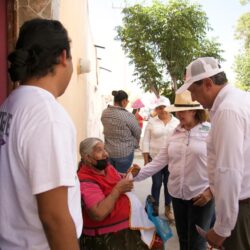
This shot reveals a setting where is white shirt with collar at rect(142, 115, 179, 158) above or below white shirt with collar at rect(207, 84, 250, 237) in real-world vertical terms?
below

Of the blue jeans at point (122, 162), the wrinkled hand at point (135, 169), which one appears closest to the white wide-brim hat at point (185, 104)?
the wrinkled hand at point (135, 169)

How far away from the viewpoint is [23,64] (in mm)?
1426

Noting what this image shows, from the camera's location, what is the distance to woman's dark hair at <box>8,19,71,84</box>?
4.68 feet

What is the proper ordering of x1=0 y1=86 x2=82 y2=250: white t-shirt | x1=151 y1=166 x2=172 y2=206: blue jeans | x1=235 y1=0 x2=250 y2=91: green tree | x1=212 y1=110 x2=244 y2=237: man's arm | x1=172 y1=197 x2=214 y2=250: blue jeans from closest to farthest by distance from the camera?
x1=0 y1=86 x2=82 y2=250: white t-shirt → x1=212 y1=110 x2=244 y2=237: man's arm → x1=172 y1=197 x2=214 y2=250: blue jeans → x1=151 y1=166 x2=172 y2=206: blue jeans → x1=235 y1=0 x2=250 y2=91: green tree

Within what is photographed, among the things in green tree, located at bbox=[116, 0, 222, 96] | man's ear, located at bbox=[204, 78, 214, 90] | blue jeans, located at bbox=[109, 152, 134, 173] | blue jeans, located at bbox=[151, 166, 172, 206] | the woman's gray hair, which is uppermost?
green tree, located at bbox=[116, 0, 222, 96]

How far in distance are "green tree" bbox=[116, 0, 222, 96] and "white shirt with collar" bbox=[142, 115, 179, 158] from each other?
911 cm

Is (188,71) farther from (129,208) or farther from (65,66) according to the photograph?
(65,66)

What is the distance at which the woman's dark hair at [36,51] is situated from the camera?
1.43m

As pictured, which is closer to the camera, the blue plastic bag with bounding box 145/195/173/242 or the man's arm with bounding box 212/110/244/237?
the man's arm with bounding box 212/110/244/237

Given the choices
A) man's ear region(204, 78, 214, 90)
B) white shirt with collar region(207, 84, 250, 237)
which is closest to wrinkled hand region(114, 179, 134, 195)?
white shirt with collar region(207, 84, 250, 237)

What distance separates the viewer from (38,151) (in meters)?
1.28

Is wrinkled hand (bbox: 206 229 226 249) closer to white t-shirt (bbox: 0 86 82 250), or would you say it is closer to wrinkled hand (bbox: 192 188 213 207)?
wrinkled hand (bbox: 192 188 213 207)

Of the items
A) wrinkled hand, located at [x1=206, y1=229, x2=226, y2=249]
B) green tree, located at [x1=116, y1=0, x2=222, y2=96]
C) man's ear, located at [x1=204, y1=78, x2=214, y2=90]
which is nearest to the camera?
wrinkled hand, located at [x1=206, y1=229, x2=226, y2=249]

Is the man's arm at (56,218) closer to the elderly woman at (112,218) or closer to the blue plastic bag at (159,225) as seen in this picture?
the elderly woman at (112,218)
